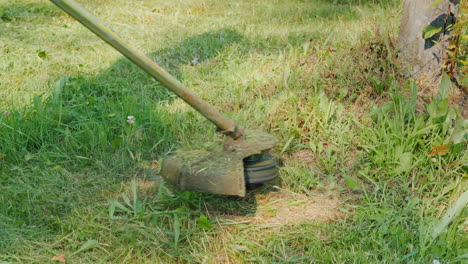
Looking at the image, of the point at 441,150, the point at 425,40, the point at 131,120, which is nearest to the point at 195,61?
the point at 131,120

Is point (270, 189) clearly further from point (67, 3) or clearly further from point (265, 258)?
point (67, 3)

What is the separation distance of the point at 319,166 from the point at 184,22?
2.89 m

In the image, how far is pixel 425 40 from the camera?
10.5 feet

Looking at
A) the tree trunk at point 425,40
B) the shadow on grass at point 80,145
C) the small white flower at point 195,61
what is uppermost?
the tree trunk at point 425,40

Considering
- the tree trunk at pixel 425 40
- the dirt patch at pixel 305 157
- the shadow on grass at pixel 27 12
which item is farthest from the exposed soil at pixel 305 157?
the shadow on grass at pixel 27 12

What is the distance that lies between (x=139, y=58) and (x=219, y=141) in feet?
2.63

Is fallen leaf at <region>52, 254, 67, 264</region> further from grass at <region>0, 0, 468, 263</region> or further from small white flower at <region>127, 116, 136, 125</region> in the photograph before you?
small white flower at <region>127, 116, 136, 125</region>

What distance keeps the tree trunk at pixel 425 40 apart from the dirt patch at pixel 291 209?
1150 millimetres

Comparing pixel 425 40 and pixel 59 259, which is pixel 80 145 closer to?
pixel 59 259

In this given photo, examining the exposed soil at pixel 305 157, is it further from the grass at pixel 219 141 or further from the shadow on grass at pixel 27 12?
the shadow on grass at pixel 27 12

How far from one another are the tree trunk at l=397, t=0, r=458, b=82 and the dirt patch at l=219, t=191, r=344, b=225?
A: 1150 millimetres

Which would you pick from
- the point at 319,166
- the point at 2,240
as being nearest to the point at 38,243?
the point at 2,240

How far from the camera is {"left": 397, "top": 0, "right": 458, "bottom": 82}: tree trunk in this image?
3125 millimetres

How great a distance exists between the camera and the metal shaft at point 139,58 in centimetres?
212
